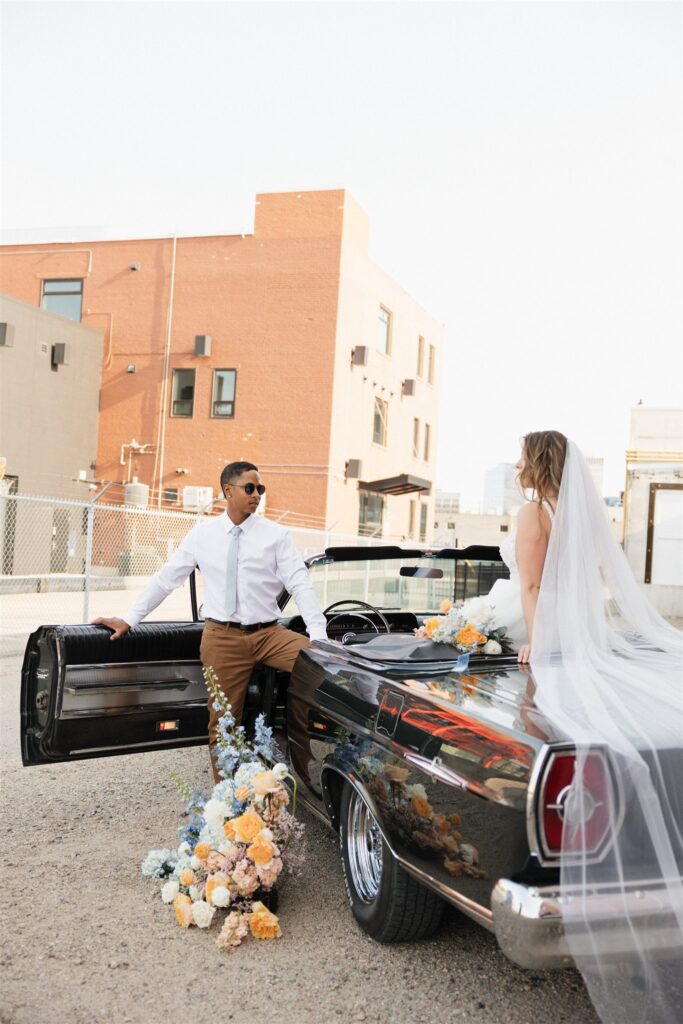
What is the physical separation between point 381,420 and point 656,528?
11321 mm

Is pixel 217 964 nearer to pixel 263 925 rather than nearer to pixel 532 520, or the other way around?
pixel 263 925

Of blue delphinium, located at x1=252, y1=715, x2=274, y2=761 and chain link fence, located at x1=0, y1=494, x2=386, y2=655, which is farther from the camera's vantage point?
chain link fence, located at x1=0, y1=494, x2=386, y2=655

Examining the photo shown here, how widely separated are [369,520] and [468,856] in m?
24.4

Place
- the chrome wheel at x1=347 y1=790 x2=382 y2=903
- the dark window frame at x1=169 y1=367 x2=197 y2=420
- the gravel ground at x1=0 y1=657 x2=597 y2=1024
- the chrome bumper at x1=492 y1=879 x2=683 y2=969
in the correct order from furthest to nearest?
the dark window frame at x1=169 y1=367 x2=197 y2=420 → the chrome wheel at x1=347 y1=790 x2=382 y2=903 → the gravel ground at x1=0 y1=657 x2=597 y2=1024 → the chrome bumper at x1=492 y1=879 x2=683 y2=969

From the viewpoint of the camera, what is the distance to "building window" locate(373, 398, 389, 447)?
27656 millimetres

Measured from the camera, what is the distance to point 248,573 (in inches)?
178

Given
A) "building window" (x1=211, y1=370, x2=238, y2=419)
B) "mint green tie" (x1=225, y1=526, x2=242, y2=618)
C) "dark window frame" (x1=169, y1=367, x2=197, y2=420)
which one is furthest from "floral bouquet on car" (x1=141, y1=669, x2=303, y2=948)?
"dark window frame" (x1=169, y1=367, x2=197, y2=420)

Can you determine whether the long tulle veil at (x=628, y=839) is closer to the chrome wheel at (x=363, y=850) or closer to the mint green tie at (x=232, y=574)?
the chrome wheel at (x=363, y=850)

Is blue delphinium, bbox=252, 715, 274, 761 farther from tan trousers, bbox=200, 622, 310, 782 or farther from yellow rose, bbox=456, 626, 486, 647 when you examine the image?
yellow rose, bbox=456, 626, 486, 647


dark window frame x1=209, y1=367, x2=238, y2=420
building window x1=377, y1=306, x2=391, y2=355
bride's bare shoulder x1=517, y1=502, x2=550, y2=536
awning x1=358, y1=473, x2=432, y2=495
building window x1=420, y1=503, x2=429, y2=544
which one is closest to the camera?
bride's bare shoulder x1=517, y1=502, x2=550, y2=536

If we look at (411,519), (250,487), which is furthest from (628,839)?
(411,519)

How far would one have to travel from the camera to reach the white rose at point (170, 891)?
12.4ft

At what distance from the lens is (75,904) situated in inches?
150

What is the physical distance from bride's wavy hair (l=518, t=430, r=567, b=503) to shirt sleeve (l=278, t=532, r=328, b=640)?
1176 mm
